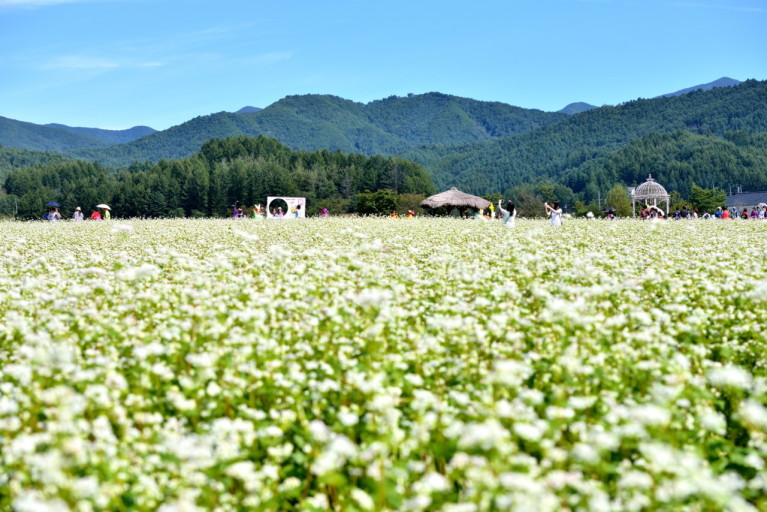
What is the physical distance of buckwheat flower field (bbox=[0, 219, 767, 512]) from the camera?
131 inches

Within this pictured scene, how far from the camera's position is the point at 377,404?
150 inches

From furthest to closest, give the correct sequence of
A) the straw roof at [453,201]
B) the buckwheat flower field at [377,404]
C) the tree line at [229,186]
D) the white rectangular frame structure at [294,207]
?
the tree line at [229,186] → the straw roof at [453,201] → the white rectangular frame structure at [294,207] → the buckwheat flower field at [377,404]

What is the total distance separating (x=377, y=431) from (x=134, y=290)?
5.77 meters

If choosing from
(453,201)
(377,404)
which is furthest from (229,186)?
(377,404)

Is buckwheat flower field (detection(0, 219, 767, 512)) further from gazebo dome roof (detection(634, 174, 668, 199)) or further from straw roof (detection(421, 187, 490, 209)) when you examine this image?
gazebo dome roof (detection(634, 174, 668, 199))

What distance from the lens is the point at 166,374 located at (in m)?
4.74

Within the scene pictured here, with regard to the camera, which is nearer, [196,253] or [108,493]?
[108,493]

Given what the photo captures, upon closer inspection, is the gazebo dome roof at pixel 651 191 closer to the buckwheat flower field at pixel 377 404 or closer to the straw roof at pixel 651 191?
the straw roof at pixel 651 191

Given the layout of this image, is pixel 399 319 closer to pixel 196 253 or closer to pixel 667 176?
pixel 196 253

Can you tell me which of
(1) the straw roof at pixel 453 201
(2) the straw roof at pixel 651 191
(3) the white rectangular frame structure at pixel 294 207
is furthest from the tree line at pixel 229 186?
(3) the white rectangular frame structure at pixel 294 207

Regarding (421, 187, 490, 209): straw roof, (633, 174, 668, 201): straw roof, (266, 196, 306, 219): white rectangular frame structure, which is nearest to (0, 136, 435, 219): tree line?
(633, 174, 668, 201): straw roof

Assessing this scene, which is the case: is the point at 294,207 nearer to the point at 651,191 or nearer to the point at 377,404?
the point at 377,404

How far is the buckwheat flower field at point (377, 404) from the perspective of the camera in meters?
3.32

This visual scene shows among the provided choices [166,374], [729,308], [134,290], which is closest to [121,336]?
[166,374]
